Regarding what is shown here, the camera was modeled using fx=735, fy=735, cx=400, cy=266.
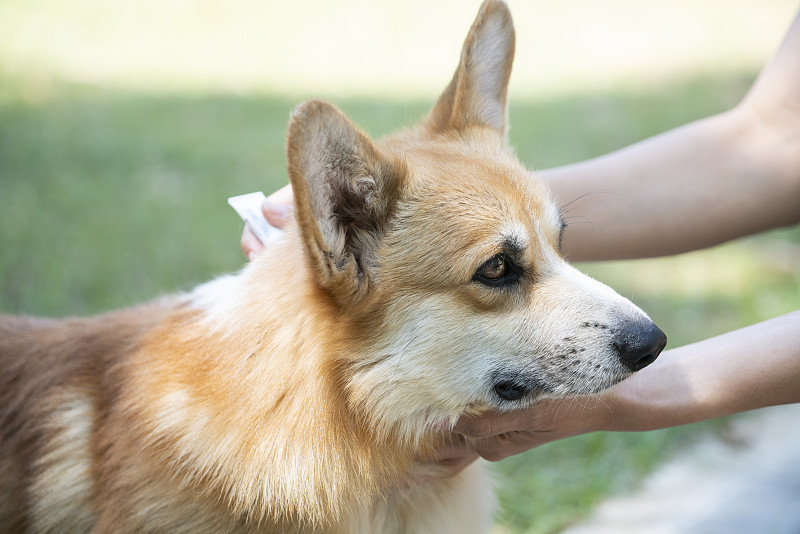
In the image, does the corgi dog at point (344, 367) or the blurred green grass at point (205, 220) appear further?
the blurred green grass at point (205, 220)

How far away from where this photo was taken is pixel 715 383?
2479 mm

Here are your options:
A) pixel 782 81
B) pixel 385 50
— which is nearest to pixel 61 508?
pixel 782 81

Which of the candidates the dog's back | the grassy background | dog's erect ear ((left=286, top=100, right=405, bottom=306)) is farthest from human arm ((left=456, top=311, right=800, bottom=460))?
the dog's back

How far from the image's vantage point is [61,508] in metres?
2.36

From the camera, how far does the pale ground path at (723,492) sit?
3285 millimetres

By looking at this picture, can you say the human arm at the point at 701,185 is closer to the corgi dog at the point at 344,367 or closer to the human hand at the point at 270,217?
the corgi dog at the point at 344,367

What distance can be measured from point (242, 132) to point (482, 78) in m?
4.66

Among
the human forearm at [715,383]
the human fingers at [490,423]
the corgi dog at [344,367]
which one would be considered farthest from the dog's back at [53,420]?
the human forearm at [715,383]

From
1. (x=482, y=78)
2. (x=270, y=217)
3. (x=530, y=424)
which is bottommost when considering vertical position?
(x=530, y=424)

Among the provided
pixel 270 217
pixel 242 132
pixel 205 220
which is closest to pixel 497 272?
pixel 270 217

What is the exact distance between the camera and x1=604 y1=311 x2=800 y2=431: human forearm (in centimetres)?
245

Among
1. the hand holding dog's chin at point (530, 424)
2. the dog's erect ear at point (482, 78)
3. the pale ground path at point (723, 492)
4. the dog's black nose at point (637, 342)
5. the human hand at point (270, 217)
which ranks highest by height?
the dog's erect ear at point (482, 78)

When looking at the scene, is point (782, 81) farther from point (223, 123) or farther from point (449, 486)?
point (223, 123)

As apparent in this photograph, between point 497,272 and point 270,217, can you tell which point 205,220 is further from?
point 497,272
